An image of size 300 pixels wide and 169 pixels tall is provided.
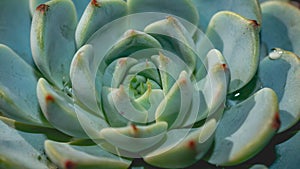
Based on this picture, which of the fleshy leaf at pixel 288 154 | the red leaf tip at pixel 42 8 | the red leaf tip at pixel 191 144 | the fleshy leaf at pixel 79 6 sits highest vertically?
the red leaf tip at pixel 42 8

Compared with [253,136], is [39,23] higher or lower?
higher

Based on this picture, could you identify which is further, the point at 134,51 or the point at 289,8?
the point at 289,8

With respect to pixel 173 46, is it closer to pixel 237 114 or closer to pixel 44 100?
pixel 237 114

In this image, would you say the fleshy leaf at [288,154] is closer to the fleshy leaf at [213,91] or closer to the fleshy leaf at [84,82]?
the fleshy leaf at [213,91]

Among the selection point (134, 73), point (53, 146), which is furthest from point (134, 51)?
point (53, 146)

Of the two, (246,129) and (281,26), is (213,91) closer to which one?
(246,129)

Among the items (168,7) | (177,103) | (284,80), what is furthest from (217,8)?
(177,103)

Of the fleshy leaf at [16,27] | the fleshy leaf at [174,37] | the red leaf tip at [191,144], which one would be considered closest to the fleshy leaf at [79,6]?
the fleshy leaf at [16,27]
